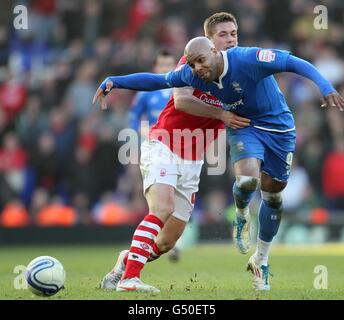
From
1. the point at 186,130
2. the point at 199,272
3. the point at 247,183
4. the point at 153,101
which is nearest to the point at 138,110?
the point at 153,101

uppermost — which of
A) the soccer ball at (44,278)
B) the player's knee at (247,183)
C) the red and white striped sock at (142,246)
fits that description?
the player's knee at (247,183)

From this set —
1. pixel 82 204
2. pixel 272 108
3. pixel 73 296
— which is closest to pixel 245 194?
pixel 272 108

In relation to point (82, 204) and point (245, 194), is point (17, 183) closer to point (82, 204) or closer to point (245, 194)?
point (82, 204)

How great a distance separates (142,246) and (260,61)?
1.79m

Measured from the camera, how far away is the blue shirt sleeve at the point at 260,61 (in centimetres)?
820

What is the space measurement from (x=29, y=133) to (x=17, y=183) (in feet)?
2.95

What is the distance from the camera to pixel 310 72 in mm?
8023

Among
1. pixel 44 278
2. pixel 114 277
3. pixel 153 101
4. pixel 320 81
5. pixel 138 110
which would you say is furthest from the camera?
pixel 138 110

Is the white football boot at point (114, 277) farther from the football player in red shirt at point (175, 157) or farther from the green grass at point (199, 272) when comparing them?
the green grass at point (199, 272)

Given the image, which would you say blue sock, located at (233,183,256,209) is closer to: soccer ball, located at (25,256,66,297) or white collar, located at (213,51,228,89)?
white collar, located at (213,51,228,89)

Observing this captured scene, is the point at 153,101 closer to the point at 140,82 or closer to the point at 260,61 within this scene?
the point at 140,82

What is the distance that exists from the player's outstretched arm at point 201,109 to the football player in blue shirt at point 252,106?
0.22 ft

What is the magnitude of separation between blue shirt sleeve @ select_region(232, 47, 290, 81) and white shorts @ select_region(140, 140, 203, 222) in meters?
1.06

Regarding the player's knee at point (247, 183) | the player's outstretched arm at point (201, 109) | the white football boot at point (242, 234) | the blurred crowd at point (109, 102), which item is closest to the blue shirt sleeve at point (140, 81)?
the player's outstretched arm at point (201, 109)
